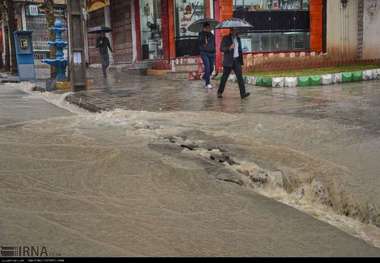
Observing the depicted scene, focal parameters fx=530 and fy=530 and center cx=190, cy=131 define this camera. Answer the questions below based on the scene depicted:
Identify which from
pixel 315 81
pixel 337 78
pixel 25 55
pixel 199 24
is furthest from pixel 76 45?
pixel 337 78

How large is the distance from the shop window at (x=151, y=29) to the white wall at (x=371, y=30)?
26.1ft

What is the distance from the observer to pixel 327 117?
8672mm

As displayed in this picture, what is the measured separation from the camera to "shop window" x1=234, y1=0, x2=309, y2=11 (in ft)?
62.4

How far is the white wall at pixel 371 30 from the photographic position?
61.1ft

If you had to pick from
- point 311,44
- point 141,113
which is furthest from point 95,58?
point 141,113

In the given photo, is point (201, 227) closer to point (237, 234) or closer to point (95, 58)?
point (237, 234)

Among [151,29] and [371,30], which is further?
[151,29]

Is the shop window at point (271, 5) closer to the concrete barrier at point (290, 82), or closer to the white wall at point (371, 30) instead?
the white wall at point (371, 30)

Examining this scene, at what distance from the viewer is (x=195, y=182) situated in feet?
17.4

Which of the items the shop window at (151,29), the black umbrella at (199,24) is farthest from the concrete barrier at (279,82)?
the shop window at (151,29)

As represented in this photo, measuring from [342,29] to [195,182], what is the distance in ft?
52.3

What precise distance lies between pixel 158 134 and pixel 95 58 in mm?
24506

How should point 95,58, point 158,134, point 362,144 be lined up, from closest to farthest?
1. point 362,144
2. point 158,134
3. point 95,58

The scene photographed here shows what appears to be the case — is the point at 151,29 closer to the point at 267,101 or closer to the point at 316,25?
the point at 316,25
